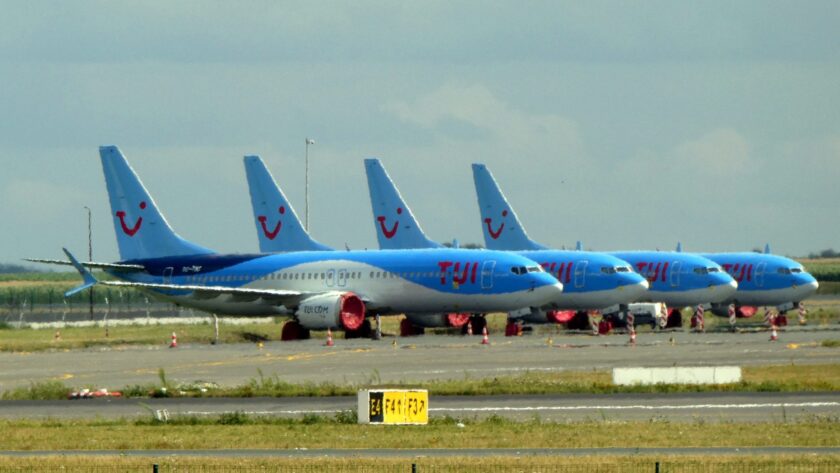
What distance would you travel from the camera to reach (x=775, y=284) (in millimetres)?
100812

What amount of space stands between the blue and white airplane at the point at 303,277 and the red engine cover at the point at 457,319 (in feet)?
12.6

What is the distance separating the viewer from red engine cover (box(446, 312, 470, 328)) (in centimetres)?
9019

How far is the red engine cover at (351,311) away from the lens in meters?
85.4

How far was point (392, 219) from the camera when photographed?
341 feet

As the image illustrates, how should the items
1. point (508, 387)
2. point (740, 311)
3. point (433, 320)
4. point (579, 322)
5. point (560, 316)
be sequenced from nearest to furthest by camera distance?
point (508, 387) < point (433, 320) < point (560, 316) < point (579, 322) < point (740, 311)

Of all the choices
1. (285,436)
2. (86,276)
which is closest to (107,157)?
(86,276)

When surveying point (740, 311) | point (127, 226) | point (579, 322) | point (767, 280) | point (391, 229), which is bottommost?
point (579, 322)

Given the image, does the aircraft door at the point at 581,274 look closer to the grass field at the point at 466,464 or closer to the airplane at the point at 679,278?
the airplane at the point at 679,278

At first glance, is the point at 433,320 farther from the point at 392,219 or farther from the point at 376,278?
the point at 392,219

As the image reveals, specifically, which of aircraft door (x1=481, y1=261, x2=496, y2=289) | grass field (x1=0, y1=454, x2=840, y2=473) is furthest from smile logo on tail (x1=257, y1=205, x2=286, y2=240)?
grass field (x1=0, y1=454, x2=840, y2=473)

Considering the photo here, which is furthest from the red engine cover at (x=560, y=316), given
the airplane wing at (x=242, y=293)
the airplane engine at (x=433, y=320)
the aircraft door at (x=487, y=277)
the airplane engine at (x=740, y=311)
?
the airplane wing at (x=242, y=293)

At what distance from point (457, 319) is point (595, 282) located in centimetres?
754

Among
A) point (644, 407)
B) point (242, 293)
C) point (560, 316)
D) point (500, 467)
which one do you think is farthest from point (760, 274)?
point (500, 467)

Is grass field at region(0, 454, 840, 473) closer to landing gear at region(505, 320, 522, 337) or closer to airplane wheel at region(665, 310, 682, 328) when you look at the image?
landing gear at region(505, 320, 522, 337)
